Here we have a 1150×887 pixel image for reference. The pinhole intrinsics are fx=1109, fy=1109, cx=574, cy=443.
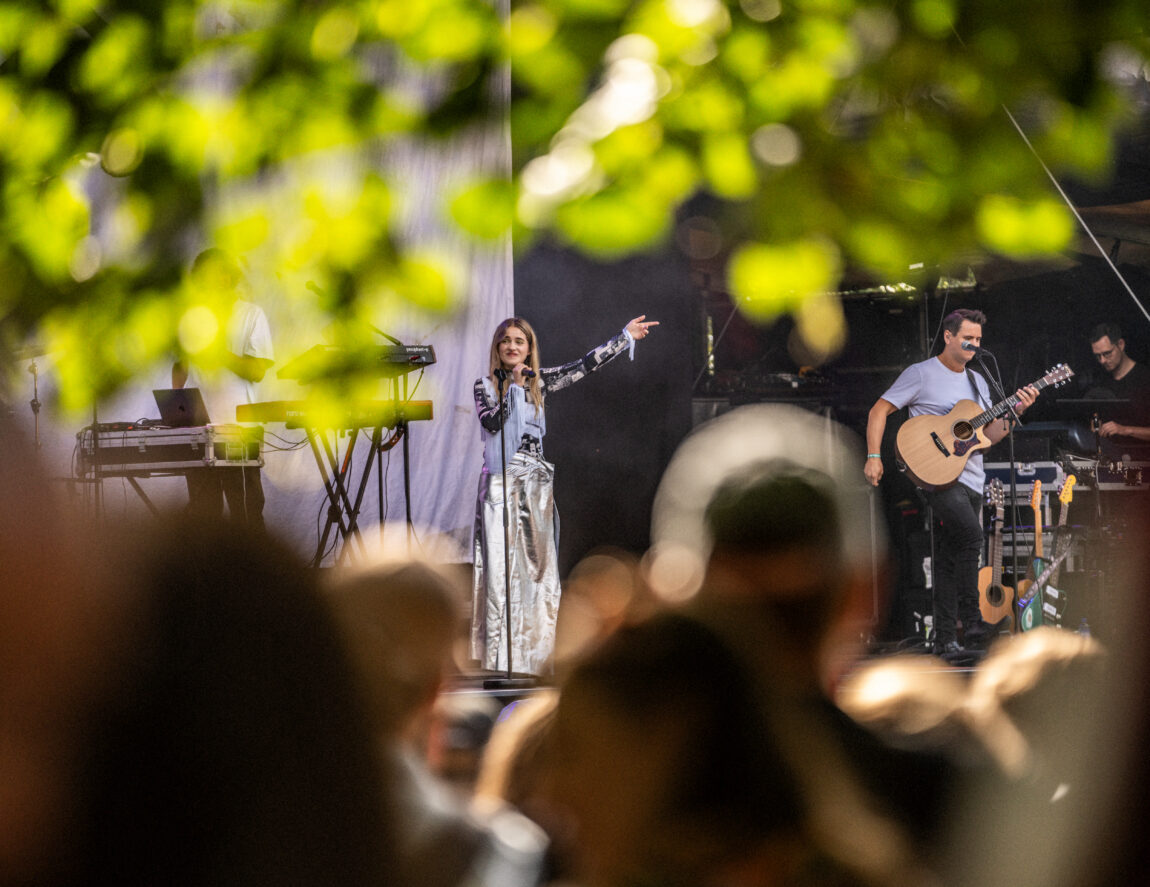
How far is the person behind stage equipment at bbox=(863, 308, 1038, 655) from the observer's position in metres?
5.18

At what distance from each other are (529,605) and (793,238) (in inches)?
158

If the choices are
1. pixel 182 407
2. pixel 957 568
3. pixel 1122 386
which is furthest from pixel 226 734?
pixel 1122 386

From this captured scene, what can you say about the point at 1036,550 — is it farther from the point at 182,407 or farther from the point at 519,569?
the point at 182,407

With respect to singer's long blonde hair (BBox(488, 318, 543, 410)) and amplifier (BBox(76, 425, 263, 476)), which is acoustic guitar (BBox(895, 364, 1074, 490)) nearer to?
singer's long blonde hair (BBox(488, 318, 543, 410))

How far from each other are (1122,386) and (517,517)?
11.2 feet

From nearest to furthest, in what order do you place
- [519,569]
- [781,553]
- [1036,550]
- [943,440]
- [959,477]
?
1. [781,553]
2. [519,569]
3. [959,477]
4. [943,440]
5. [1036,550]

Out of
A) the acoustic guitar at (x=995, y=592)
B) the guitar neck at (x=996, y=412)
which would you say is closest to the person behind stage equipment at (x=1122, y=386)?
the guitar neck at (x=996, y=412)

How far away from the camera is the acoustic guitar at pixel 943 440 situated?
5.46m

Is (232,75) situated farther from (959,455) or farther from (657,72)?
(959,455)

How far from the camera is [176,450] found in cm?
478

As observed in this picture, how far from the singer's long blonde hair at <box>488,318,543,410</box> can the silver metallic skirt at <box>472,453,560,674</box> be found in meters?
0.28

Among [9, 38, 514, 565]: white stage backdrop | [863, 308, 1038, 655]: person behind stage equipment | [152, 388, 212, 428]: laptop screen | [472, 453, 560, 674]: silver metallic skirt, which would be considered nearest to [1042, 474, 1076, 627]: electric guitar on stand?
[863, 308, 1038, 655]: person behind stage equipment

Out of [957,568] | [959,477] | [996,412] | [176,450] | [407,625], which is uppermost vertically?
[996,412]

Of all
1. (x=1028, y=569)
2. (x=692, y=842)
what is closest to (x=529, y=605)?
(x=1028, y=569)
